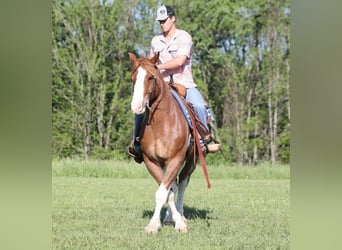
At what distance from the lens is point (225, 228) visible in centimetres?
571

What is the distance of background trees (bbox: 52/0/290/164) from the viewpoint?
15.5 metres

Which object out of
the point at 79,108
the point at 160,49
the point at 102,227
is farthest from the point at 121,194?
the point at 79,108

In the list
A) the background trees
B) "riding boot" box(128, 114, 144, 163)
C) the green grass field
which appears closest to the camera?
the green grass field

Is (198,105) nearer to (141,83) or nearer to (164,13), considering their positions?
(164,13)

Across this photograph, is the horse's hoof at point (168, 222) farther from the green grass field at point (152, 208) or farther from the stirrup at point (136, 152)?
the stirrup at point (136, 152)

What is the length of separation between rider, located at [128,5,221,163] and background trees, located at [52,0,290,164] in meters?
9.42

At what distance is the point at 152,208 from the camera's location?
24.8 feet

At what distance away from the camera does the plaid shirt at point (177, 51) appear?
568 centimetres

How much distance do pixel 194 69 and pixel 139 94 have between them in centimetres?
1160

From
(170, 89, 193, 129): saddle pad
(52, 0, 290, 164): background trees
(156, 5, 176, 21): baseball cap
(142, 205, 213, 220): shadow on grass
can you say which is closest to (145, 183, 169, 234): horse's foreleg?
(170, 89, 193, 129): saddle pad

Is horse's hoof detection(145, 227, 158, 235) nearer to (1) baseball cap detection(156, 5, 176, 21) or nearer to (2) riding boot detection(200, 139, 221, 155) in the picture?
(2) riding boot detection(200, 139, 221, 155)

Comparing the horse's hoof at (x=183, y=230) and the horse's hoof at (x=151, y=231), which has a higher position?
the horse's hoof at (x=151, y=231)

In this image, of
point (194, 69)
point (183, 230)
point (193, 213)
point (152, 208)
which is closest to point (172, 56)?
point (183, 230)

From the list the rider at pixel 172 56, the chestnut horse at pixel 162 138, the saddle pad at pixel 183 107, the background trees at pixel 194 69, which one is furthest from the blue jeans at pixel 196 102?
the background trees at pixel 194 69
